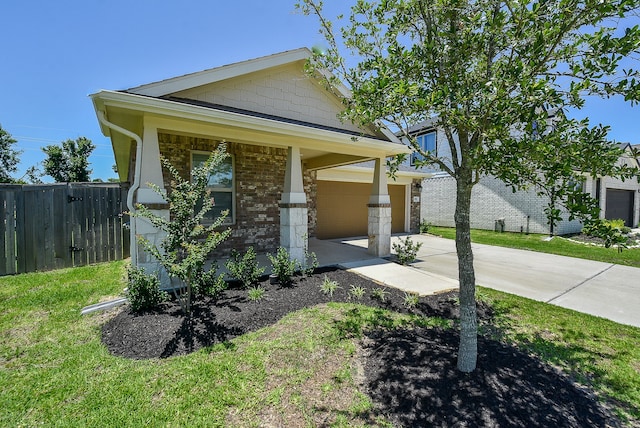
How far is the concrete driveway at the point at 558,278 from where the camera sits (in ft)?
16.0

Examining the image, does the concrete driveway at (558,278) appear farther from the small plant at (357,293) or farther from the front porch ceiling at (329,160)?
the front porch ceiling at (329,160)

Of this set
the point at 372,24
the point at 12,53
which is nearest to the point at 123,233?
the point at 372,24

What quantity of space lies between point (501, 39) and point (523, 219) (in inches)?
566

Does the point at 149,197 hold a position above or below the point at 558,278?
above

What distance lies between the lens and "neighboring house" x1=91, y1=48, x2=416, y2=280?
468 cm

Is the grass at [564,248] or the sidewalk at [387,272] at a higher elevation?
the sidewalk at [387,272]

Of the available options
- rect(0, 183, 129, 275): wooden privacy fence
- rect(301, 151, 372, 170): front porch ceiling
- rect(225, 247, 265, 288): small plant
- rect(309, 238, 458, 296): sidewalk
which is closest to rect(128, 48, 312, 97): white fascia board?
rect(301, 151, 372, 170): front porch ceiling

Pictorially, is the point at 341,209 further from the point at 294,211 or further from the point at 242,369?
the point at 242,369

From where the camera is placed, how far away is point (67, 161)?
25234 mm

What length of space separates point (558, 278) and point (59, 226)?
11.8 metres

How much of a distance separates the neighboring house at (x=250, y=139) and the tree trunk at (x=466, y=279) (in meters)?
1.68

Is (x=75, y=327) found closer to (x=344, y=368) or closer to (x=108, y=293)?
(x=108, y=293)

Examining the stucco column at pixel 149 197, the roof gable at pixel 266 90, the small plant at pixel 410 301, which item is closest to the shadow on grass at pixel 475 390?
the small plant at pixel 410 301

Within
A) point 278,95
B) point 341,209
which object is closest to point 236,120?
point 278,95
